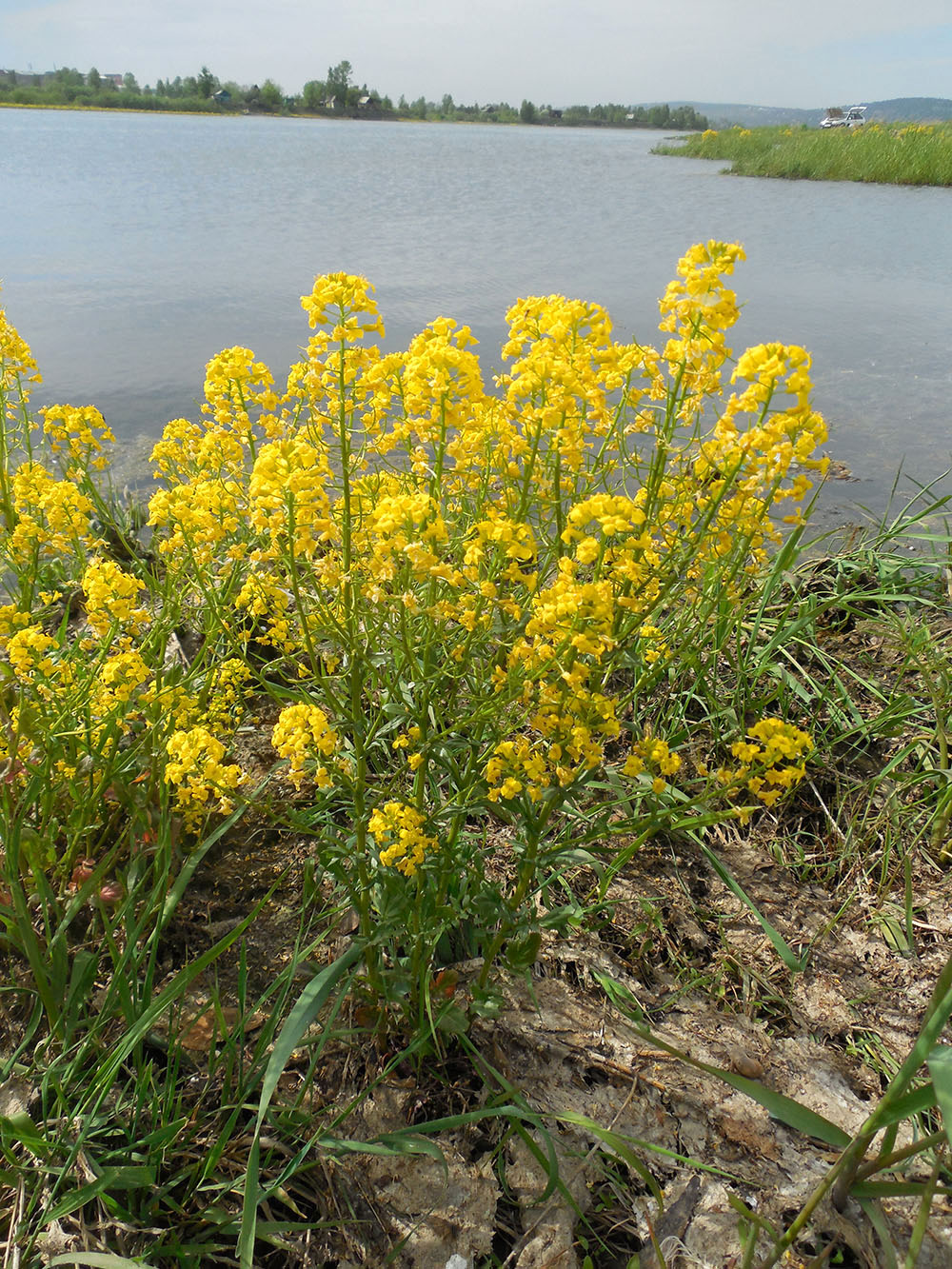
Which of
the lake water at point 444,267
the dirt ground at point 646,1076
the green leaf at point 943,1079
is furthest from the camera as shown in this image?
the lake water at point 444,267

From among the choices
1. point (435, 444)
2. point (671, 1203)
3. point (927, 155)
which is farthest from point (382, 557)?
point (927, 155)

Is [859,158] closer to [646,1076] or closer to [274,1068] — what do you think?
[646,1076]

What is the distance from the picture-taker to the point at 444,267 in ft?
27.4

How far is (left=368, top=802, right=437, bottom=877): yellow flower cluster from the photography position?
5.36ft

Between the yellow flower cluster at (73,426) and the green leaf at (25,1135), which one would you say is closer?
the green leaf at (25,1135)

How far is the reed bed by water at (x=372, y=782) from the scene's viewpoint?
150 cm

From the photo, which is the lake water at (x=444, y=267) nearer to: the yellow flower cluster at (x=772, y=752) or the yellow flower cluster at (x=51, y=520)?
the yellow flower cluster at (x=51, y=520)

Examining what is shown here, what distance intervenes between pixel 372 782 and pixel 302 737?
31.7 inches

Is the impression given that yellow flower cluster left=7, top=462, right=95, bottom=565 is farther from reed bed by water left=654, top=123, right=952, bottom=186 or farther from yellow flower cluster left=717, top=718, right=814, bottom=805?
reed bed by water left=654, top=123, right=952, bottom=186

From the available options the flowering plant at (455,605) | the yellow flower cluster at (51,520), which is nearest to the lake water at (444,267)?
the flowering plant at (455,605)

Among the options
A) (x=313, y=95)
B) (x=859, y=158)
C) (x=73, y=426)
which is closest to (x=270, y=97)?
(x=313, y=95)

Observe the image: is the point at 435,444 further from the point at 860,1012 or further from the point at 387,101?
the point at 387,101

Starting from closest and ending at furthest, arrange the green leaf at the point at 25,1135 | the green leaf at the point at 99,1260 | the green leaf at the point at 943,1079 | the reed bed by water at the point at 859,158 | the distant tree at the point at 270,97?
the green leaf at the point at 943,1079, the green leaf at the point at 99,1260, the green leaf at the point at 25,1135, the reed bed by water at the point at 859,158, the distant tree at the point at 270,97

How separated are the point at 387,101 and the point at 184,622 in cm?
7938
